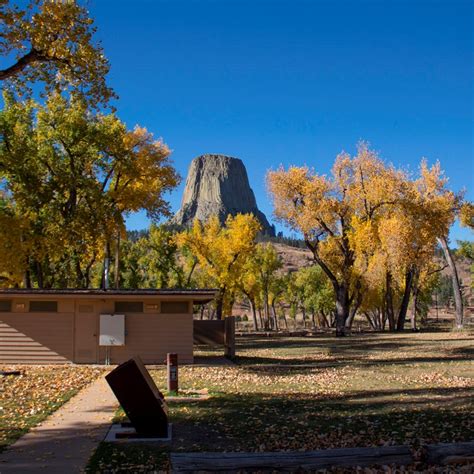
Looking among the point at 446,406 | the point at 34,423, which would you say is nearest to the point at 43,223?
the point at 34,423

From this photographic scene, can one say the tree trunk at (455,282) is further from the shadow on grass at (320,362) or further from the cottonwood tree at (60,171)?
the cottonwood tree at (60,171)

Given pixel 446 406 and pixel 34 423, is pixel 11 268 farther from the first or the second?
pixel 446 406

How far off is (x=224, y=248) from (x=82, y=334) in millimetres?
21800

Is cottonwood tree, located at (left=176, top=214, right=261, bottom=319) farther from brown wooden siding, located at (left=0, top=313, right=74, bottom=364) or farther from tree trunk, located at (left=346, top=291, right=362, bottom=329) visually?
brown wooden siding, located at (left=0, top=313, right=74, bottom=364)

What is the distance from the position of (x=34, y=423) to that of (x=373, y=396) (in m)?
6.96

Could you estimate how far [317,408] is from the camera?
11094 mm

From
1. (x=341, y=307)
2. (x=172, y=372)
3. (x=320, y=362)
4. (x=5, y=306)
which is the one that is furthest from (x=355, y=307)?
(x=172, y=372)

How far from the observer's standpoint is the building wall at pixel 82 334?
2133 cm

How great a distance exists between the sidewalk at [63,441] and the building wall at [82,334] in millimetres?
9375

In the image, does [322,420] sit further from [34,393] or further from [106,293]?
[106,293]

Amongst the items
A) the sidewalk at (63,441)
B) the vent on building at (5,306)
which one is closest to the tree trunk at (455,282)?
the vent on building at (5,306)

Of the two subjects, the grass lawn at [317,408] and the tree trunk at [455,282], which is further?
the tree trunk at [455,282]

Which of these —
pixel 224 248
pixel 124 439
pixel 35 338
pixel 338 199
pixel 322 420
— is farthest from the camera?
pixel 224 248

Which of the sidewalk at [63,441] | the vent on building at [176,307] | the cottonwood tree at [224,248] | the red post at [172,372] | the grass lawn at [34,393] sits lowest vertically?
the sidewalk at [63,441]
